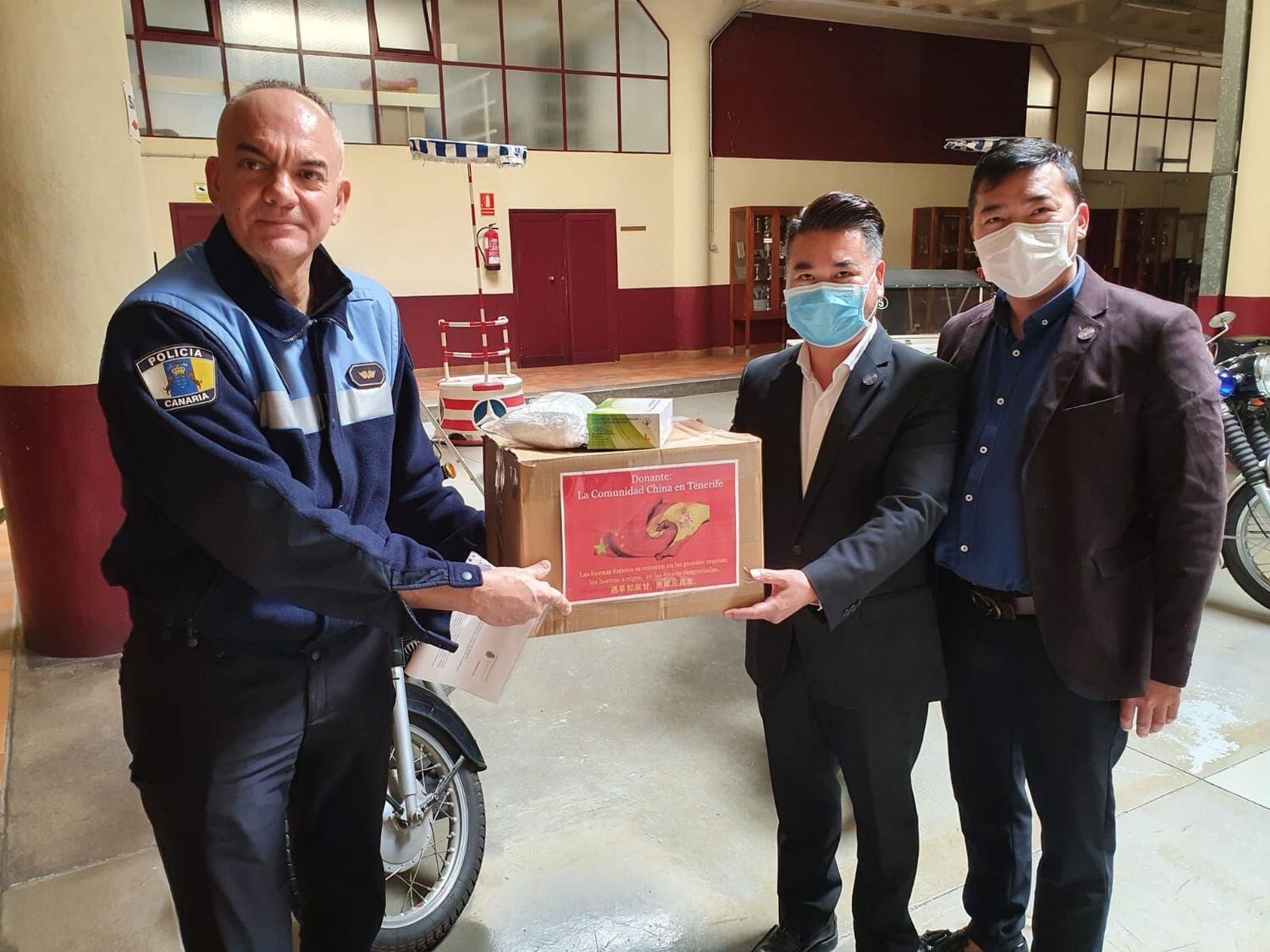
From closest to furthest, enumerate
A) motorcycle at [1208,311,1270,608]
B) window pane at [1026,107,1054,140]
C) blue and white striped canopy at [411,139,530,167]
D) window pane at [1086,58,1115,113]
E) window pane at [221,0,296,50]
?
1. motorcycle at [1208,311,1270,608]
2. blue and white striped canopy at [411,139,530,167]
3. window pane at [221,0,296,50]
4. window pane at [1026,107,1054,140]
5. window pane at [1086,58,1115,113]

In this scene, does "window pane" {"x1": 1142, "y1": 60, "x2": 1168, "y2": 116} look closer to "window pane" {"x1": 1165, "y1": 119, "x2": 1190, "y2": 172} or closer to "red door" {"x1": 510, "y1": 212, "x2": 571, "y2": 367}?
"window pane" {"x1": 1165, "y1": 119, "x2": 1190, "y2": 172}

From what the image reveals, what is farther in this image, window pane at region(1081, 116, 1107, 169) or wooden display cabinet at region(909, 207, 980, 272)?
window pane at region(1081, 116, 1107, 169)

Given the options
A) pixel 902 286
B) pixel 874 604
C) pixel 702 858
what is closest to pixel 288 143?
pixel 874 604

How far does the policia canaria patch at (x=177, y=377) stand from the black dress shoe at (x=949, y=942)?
5.73ft

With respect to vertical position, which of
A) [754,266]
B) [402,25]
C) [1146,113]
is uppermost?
[402,25]

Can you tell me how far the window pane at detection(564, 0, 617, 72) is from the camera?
10875 millimetres

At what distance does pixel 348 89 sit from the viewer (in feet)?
32.4

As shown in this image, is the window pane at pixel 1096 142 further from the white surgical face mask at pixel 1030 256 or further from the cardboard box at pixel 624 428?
the cardboard box at pixel 624 428

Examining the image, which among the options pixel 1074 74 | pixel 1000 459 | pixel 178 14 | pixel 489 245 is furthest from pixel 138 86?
pixel 1074 74

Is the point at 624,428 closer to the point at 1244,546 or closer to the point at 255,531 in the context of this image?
the point at 255,531

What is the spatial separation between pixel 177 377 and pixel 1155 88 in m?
17.9

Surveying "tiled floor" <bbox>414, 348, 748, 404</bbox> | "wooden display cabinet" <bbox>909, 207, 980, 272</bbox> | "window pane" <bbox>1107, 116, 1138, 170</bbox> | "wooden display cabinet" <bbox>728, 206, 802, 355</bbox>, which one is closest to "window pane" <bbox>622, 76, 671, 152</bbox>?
"wooden display cabinet" <bbox>728, 206, 802, 355</bbox>

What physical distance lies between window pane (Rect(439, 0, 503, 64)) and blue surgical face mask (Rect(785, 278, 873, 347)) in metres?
9.82

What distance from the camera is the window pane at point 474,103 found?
10.4m
